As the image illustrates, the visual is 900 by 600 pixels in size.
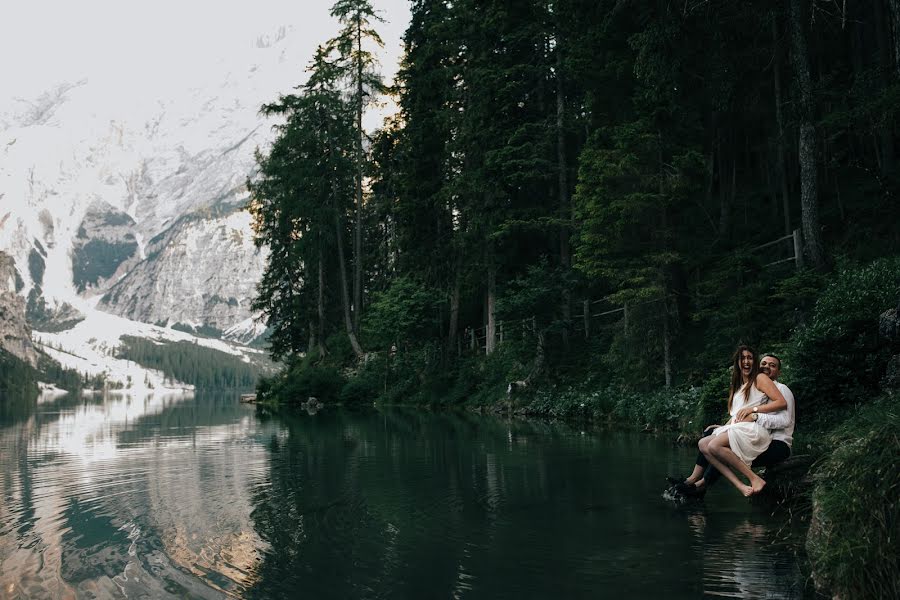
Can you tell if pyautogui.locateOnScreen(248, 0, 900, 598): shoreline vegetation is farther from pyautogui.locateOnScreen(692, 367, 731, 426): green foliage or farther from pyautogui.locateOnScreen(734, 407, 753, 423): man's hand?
pyautogui.locateOnScreen(734, 407, 753, 423): man's hand

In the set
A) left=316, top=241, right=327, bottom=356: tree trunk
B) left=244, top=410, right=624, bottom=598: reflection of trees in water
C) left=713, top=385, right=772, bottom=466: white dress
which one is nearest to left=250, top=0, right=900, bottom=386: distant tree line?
left=316, top=241, right=327, bottom=356: tree trunk

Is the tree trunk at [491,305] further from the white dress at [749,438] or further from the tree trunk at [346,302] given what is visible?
the white dress at [749,438]

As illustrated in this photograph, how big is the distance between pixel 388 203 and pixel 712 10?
26.2m

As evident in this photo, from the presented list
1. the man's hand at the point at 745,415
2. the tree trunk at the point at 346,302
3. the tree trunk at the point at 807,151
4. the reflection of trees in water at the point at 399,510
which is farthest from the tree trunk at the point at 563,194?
the man's hand at the point at 745,415

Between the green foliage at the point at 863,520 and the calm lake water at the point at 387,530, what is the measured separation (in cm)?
59

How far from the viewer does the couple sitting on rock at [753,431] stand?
8266 millimetres

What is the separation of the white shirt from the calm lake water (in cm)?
84

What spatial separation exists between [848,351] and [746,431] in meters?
3.93

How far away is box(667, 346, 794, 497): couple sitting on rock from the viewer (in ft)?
27.1

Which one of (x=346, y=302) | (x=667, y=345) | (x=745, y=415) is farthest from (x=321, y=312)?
(x=745, y=415)

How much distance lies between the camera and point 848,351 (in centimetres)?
1123

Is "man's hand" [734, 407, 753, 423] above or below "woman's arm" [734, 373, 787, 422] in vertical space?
below

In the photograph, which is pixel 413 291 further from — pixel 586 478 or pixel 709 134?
pixel 586 478

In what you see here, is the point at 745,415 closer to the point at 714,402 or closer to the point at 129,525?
the point at 714,402
